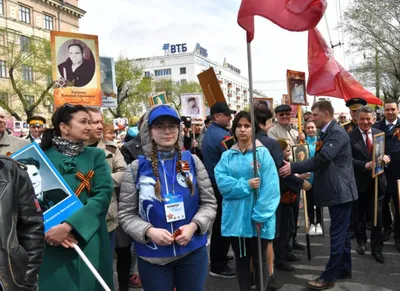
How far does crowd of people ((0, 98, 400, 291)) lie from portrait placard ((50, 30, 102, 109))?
72.2 inches

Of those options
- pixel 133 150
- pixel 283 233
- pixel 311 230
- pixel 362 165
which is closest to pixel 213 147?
pixel 133 150

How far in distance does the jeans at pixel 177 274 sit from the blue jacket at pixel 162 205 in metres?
0.08

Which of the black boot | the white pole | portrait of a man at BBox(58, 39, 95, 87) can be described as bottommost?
the black boot

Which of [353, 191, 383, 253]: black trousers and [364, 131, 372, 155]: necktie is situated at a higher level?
[364, 131, 372, 155]: necktie

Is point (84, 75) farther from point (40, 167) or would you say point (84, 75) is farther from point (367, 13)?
point (367, 13)

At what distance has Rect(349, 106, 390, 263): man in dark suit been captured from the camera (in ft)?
16.4

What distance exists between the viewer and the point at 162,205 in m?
2.47

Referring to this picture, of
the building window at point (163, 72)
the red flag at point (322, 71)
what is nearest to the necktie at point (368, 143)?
the red flag at point (322, 71)

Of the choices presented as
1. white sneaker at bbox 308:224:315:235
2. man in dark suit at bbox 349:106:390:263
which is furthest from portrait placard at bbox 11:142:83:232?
white sneaker at bbox 308:224:315:235

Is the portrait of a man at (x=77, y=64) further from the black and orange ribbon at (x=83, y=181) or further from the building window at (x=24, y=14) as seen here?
the building window at (x=24, y=14)

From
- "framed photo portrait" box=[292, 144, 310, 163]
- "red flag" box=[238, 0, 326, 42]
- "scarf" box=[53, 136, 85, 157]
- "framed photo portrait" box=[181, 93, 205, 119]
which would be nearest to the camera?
"scarf" box=[53, 136, 85, 157]

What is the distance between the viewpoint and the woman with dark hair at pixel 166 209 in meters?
2.47

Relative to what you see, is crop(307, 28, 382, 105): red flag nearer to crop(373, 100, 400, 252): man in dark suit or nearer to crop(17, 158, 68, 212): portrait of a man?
crop(373, 100, 400, 252): man in dark suit

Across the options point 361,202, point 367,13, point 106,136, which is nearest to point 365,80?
point 367,13
